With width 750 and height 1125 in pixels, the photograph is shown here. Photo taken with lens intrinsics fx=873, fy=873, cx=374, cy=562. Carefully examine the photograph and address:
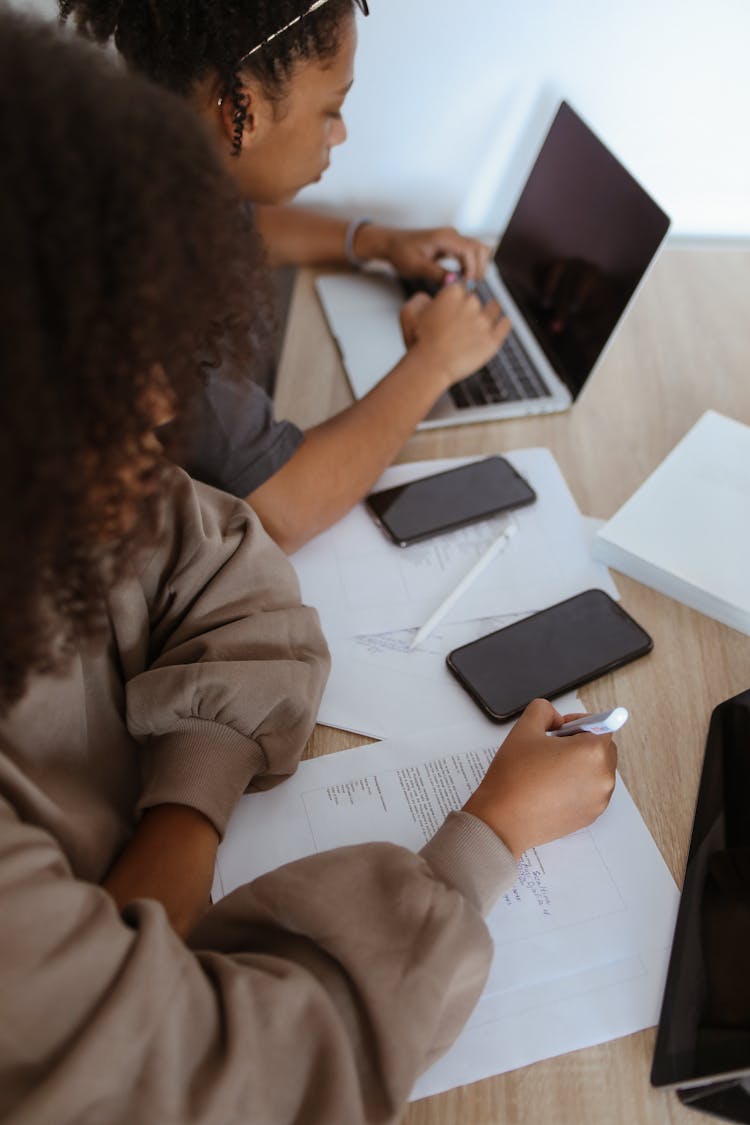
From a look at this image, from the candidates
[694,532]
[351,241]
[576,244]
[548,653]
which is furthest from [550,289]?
[548,653]

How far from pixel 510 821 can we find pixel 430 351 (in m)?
0.55

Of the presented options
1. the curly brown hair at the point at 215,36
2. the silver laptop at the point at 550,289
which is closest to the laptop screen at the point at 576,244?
the silver laptop at the point at 550,289

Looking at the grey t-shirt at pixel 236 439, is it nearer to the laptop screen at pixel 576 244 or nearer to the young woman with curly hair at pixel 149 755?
the young woman with curly hair at pixel 149 755

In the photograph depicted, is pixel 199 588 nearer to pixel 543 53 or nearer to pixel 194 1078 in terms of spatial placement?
pixel 194 1078

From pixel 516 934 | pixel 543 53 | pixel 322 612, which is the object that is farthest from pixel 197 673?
pixel 543 53

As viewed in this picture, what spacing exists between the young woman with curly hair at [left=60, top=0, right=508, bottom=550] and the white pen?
14 cm

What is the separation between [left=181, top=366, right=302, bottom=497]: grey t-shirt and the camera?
828mm

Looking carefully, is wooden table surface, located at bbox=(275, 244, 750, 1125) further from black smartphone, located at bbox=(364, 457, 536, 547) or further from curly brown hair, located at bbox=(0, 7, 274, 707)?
curly brown hair, located at bbox=(0, 7, 274, 707)

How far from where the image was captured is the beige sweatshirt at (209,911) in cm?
43

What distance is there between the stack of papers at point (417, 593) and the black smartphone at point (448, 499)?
1 cm

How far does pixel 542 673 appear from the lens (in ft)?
2.43

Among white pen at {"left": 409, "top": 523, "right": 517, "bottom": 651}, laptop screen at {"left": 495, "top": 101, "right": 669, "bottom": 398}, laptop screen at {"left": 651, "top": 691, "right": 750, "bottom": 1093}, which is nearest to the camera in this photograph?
laptop screen at {"left": 651, "top": 691, "right": 750, "bottom": 1093}

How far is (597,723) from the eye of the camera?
0.65 meters

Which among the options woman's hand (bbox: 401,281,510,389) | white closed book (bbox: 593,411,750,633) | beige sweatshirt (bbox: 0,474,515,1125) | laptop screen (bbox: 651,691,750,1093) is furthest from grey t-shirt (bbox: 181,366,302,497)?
laptop screen (bbox: 651,691,750,1093)
